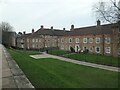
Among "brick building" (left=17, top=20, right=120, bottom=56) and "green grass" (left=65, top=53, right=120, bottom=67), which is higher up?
"brick building" (left=17, top=20, right=120, bottom=56)

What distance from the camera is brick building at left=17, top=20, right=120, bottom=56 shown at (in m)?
43.2

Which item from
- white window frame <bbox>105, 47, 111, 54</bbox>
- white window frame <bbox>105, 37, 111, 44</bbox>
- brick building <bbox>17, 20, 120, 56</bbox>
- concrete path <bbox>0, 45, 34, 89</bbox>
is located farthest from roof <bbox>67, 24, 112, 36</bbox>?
concrete path <bbox>0, 45, 34, 89</bbox>

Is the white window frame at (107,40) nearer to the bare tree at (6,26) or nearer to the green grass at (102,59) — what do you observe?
the green grass at (102,59)

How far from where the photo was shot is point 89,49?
5259 cm

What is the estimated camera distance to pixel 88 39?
173 feet

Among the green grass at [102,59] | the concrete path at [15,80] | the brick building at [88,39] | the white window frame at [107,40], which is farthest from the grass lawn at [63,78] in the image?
the white window frame at [107,40]

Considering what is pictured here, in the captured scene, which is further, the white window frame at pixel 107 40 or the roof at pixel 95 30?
the roof at pixel 95 30

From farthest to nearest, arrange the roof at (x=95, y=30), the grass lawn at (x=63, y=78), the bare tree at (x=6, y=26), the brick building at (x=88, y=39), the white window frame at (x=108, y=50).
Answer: the bare tree at (x=6, y=26) < the roof at (x=95, y=30) < the white window frame at (x=108, y=50) < the brick building at (x=88, y=39) < the grass lawn at (x=63, y=78)

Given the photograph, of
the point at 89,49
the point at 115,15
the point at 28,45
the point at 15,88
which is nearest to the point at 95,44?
the point at 89,49

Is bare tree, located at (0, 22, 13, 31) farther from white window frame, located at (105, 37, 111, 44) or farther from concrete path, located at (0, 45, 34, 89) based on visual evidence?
concrete path, located at (0, 45, 34, 89)

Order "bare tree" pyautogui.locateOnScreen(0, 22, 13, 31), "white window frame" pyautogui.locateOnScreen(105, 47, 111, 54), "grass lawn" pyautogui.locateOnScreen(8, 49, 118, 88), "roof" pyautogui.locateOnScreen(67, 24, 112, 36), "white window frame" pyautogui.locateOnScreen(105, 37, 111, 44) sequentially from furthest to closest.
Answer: "bare tree" pyautogui.locateOnScreen(0, 22, 13, 31) < "roof" pyautogui.locateOnScreen(67, 24, 112, 36) < "white window frame" pyautogui.locateOnScreen(105, 37, 111, 44) < "white window frame" pyautogui.locateOnScreen(105, 47, 111, 54) < "grass lawn" pyautogui.locateOnScreen(8, 49, 118, 88)

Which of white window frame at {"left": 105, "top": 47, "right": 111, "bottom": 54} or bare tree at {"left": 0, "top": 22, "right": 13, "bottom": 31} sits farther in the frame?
bare tree at {"left": 0, "top": 22, "right": 13, "bottom": 31}

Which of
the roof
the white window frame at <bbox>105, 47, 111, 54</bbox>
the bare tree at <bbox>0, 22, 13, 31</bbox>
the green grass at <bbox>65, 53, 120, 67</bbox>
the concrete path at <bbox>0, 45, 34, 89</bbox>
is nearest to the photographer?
the concrete path at <bbox>0, 45, 34, 89</bbox>

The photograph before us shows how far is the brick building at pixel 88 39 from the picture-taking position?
142ft
